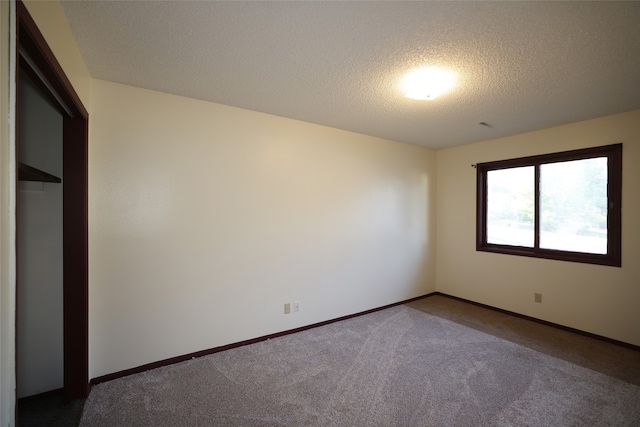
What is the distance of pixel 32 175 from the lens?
1.92 m

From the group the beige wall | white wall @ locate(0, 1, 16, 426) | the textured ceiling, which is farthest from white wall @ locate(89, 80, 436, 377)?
white wall @ locate(0, 1, 16, 426)

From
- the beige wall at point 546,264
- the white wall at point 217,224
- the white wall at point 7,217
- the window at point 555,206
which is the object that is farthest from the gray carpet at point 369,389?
the window at point 555,206

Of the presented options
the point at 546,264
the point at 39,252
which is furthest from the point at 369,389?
the point at 546,264

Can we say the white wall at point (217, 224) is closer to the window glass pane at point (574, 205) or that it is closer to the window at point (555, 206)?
the window at point (555, 206)

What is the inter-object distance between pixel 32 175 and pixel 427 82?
9.74 feet

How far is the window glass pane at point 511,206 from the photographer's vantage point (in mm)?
3873

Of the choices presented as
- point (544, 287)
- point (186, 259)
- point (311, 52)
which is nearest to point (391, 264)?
point (544, 287)

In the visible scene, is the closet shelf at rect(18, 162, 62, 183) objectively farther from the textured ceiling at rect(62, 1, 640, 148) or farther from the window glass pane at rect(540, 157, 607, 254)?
the window glass pane at rect(540, 157, 607, 254)

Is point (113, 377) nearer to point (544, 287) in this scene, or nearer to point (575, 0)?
point (575, 0)

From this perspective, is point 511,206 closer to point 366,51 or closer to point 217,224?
point 366,51

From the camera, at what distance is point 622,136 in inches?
119

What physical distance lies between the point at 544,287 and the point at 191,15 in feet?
15.1

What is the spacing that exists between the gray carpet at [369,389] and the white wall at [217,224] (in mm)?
367

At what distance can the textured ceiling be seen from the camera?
1.54m
